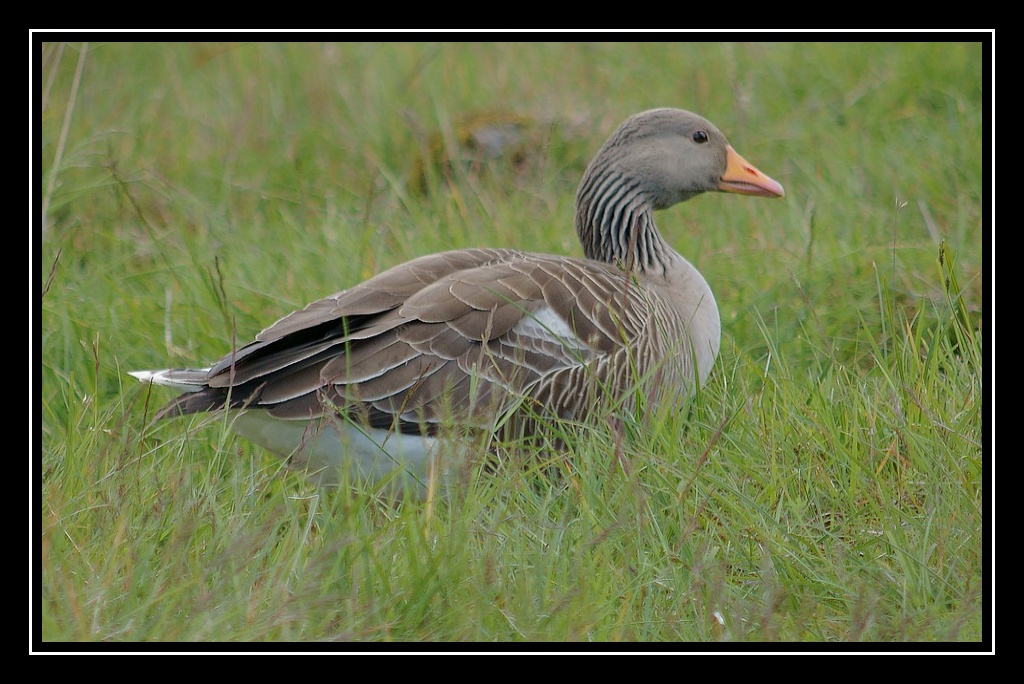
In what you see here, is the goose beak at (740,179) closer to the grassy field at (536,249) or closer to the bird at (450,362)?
the grassy field at (536,249)

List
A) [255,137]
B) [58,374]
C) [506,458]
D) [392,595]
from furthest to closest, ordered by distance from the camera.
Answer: [255,137], [58,374], [506,458], [392,595]

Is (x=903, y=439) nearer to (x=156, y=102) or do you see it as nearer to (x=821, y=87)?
(x=821, y=87)

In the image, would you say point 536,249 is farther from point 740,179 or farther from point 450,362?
point 450,362

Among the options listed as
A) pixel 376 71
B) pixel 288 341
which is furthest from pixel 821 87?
pixel 288 341

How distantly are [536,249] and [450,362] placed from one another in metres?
2.03

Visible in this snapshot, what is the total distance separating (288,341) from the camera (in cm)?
434

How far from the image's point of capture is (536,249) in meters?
6.23

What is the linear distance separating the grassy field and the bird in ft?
0.61

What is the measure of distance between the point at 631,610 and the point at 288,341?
1.82m

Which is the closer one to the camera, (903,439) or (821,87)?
(903,439)

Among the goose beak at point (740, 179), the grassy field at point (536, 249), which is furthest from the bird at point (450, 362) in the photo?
the goose beak at point (740, 179)

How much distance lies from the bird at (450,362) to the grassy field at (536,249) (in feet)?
0.61

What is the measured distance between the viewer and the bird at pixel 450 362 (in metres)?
4.18
